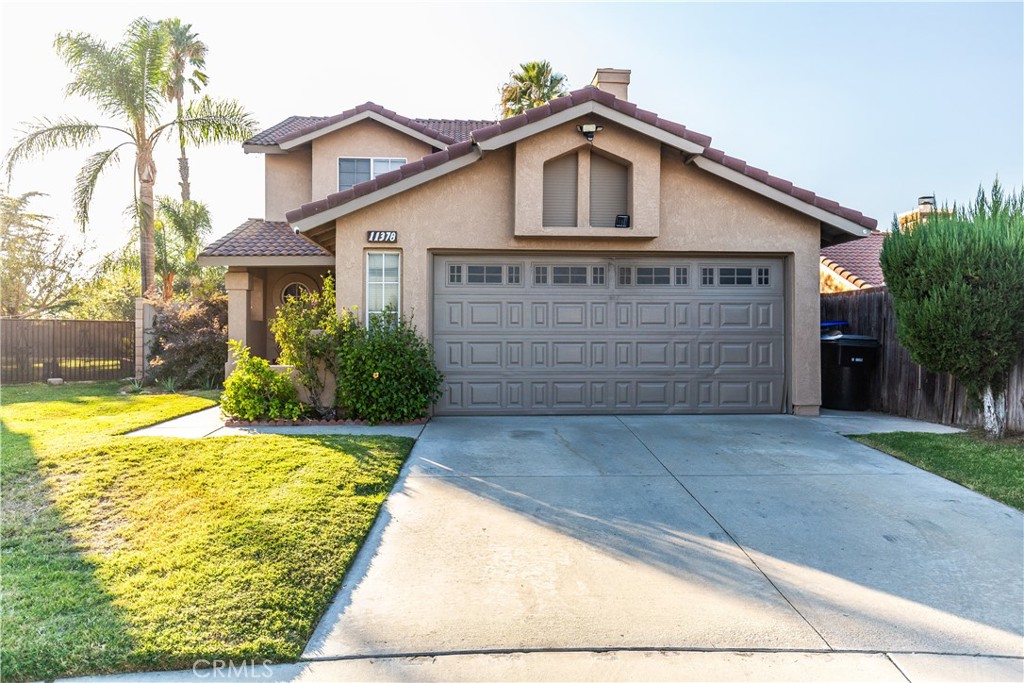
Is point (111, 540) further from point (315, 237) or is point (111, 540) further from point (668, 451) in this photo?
point (315, 237)

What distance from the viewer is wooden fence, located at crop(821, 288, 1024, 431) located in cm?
813

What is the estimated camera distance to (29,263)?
21.5 m

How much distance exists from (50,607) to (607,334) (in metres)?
8.13

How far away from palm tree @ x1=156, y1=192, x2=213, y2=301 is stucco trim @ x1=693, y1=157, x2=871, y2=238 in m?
19.4

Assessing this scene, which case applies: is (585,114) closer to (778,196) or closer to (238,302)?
(778,196)

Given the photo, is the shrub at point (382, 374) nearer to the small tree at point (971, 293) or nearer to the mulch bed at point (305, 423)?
the mulch bed at point (305, 423)

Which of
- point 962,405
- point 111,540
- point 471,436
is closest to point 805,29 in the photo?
point 962,405

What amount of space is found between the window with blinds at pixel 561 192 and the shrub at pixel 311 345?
3863mm

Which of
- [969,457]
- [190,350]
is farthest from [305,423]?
[969,457]

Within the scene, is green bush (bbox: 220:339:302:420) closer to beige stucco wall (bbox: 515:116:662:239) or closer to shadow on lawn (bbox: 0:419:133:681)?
shadow on lawn (bbox: 0:419:133:681)

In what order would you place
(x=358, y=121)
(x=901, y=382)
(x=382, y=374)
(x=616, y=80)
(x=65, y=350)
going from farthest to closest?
(x=65, y=350), (x=358, y=121), (x=616, y=80), (x=901, y=382), (x=382, y=374)

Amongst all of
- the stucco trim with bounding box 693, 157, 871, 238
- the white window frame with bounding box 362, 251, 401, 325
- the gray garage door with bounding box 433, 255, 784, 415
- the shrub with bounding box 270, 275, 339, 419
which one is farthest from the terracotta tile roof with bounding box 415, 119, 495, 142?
the shrub with bounding box 270, 275, 339, 419

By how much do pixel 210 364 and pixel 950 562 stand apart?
49.2 feet

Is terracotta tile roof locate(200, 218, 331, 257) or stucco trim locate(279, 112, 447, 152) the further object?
stucco trim locate(279, 112, 447, 152)
